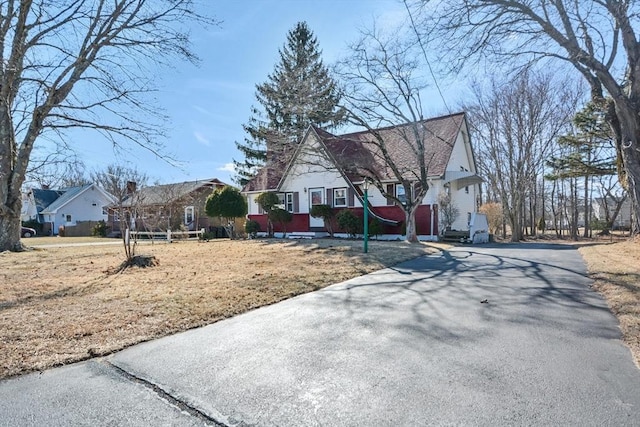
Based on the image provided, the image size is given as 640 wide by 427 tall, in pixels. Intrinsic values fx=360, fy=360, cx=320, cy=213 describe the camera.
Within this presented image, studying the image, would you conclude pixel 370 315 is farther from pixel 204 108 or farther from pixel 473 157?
pixel 473 157

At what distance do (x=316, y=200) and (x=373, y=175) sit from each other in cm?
485

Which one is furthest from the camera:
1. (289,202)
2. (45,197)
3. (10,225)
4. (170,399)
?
(45,197)

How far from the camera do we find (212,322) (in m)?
4.63

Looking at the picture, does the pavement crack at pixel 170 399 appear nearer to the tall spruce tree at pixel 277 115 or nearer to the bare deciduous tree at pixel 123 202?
the bare deciduous tree at pixel 123 202

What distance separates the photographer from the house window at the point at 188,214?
33.2 meters

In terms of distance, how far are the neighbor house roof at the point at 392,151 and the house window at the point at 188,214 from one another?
444 inches

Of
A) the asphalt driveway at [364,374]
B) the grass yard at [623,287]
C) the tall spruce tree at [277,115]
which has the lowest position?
the asphalt driveway at [364,374]

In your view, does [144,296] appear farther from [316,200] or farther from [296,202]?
[296,202]

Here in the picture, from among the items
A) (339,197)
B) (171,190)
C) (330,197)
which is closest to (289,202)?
(330,197)

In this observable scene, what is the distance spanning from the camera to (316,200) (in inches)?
866

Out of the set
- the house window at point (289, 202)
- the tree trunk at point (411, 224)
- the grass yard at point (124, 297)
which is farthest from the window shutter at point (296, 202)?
the grass yard at point (124, 297)

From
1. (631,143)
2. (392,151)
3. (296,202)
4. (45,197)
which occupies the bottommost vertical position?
Answer: (296,202)

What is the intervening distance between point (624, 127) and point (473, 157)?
12663 mm

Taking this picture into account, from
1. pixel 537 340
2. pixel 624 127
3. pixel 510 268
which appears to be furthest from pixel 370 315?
pixel 624 127
